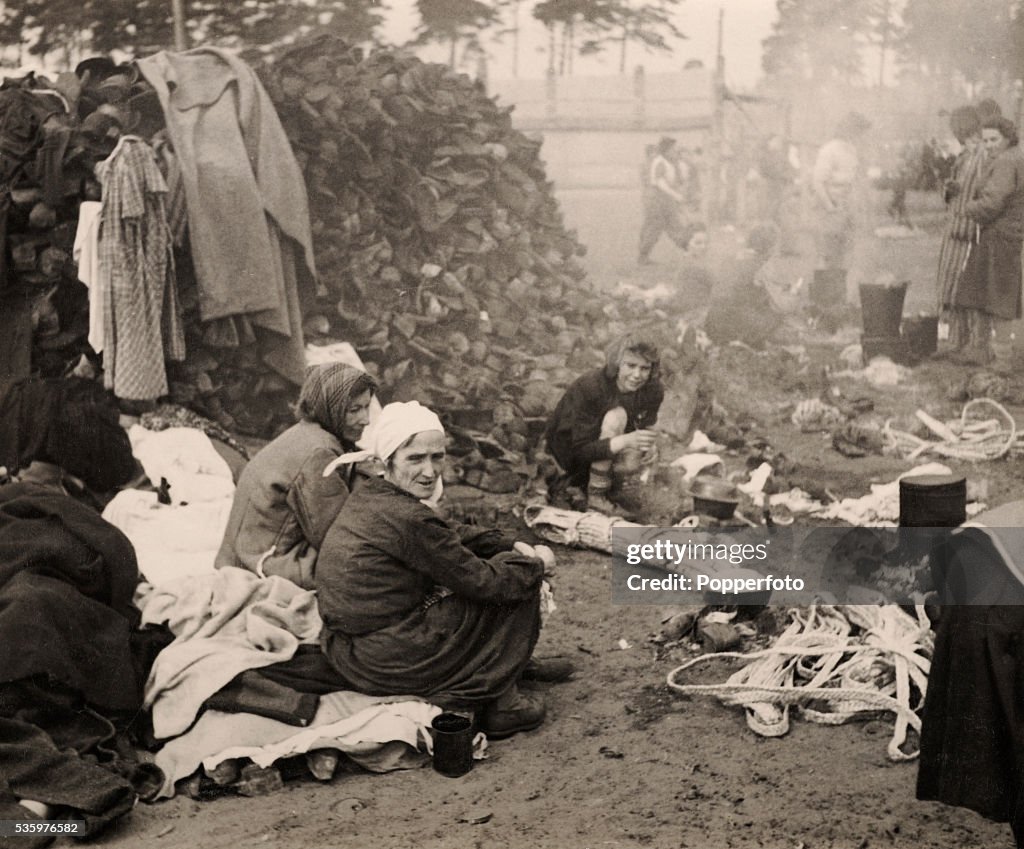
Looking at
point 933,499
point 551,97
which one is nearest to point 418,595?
point 933,499

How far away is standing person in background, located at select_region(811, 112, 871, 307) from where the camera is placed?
513 cm

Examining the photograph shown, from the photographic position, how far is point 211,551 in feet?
14.5

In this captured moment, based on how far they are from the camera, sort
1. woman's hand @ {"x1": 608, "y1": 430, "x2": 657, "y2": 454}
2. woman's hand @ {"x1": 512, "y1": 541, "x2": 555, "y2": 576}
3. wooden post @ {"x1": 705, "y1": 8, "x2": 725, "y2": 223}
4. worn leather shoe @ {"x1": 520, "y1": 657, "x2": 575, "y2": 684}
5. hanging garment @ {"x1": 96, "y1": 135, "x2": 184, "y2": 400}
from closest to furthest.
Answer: woman's hand @ {"x1": 512, "y1": 541, "x2": 555, "y2": 576}, worn leather shoe @ {"x1": 520, "y1": 657, "x2": 575, "y2": 684}, hanging garment @ {"x1": 96, "y1": 135, "x2": 184, "y2": 400}, wooden post @ {"x1": 705, "y1": 8, "x2": 725, "y2": 223}, woman's hand @ {"x1": 608, "y1": 430, "x2": 657, "y2": 454}

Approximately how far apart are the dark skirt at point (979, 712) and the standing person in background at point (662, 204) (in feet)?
9.85

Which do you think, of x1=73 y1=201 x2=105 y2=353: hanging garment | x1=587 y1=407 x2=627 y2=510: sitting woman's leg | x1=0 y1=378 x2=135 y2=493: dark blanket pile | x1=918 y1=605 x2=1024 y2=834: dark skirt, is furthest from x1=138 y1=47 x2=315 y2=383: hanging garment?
x1=918 y1=605 x2=1024 y2=834: dark skirt

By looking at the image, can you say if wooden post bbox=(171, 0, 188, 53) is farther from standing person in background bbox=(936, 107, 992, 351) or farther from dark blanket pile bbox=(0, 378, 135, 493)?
standing person in background bbox=(936, 107, 992, 351)

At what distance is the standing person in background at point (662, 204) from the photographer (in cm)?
525

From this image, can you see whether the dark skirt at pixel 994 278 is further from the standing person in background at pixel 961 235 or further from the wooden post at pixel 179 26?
the wooden post at pixel 179 26

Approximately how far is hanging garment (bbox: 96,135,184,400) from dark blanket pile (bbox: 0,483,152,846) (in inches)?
57.0

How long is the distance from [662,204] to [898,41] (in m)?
1.23

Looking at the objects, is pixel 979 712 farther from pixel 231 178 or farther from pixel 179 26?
pixel 179 26

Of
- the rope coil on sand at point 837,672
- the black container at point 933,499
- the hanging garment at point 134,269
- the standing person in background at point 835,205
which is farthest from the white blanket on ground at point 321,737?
the standing person in background at point 835,205

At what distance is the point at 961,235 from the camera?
16.6 feet

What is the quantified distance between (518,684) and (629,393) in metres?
1.78
